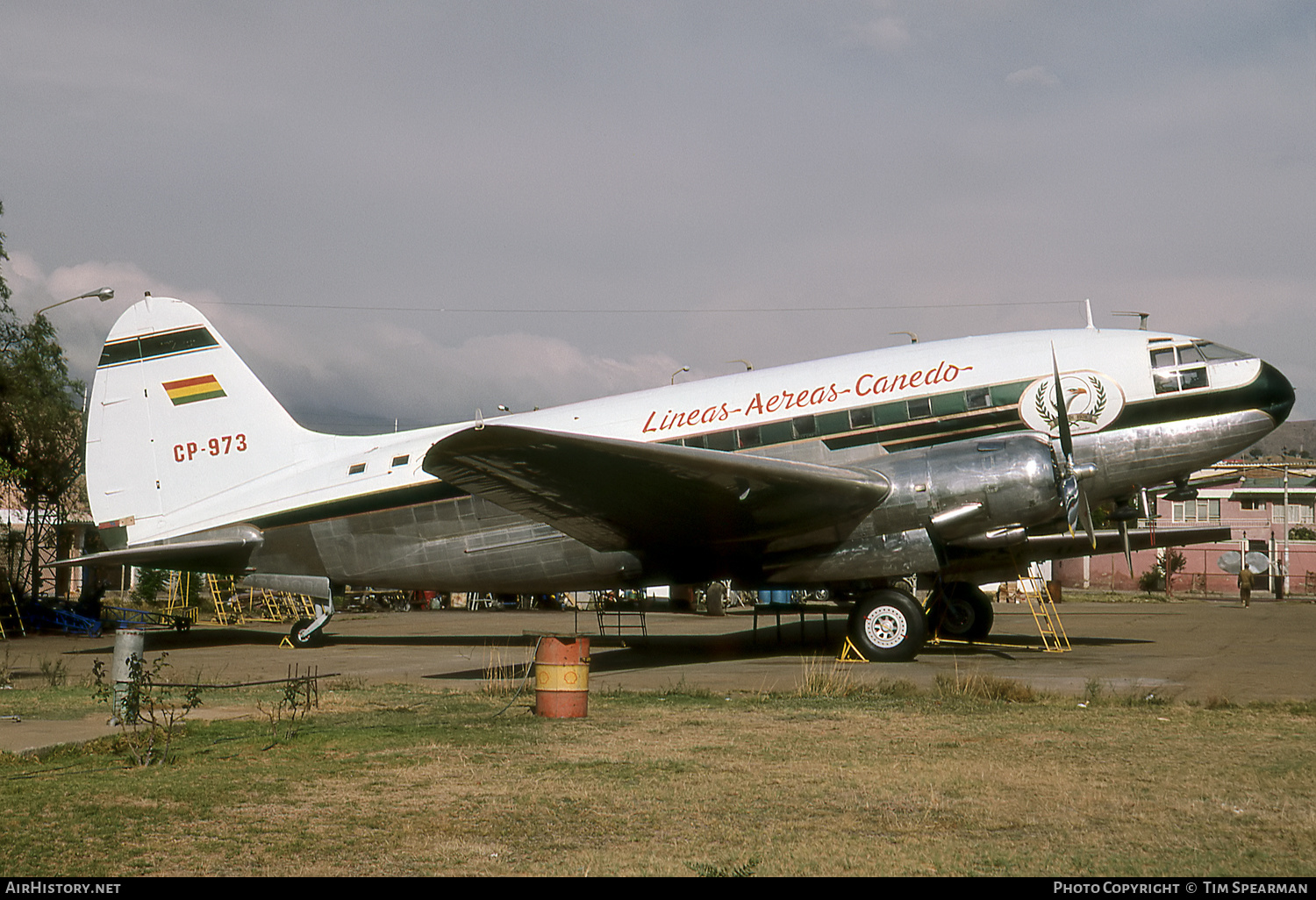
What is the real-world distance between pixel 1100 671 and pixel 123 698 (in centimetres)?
1298

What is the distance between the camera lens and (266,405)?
2281 cm

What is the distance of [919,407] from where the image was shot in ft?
58.6

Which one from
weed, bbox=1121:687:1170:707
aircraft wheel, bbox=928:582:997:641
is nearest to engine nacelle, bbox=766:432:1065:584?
aircraft wheel, bbox=928:582:997:641

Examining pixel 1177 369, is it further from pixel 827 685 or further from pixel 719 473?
pixel 827 685

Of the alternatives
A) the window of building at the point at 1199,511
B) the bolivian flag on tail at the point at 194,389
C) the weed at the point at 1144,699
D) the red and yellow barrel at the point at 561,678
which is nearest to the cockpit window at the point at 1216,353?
the weed at the point at 1144,699

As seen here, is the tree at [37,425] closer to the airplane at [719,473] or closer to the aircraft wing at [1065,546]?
the airplane at [719,473]

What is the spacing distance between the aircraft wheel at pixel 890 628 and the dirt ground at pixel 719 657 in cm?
Result: 41

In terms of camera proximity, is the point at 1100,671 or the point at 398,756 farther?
the point at 1100,671

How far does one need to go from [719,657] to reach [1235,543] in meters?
64.5

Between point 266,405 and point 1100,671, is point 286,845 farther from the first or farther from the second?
point 266,405

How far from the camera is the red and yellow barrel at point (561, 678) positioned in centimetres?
1130

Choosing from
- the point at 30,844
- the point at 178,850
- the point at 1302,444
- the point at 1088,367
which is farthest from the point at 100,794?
the point at 1302,444

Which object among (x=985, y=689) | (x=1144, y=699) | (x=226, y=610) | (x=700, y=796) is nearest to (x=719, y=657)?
(x=985, y=689)

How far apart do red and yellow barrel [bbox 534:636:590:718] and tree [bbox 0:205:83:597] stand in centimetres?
2392
